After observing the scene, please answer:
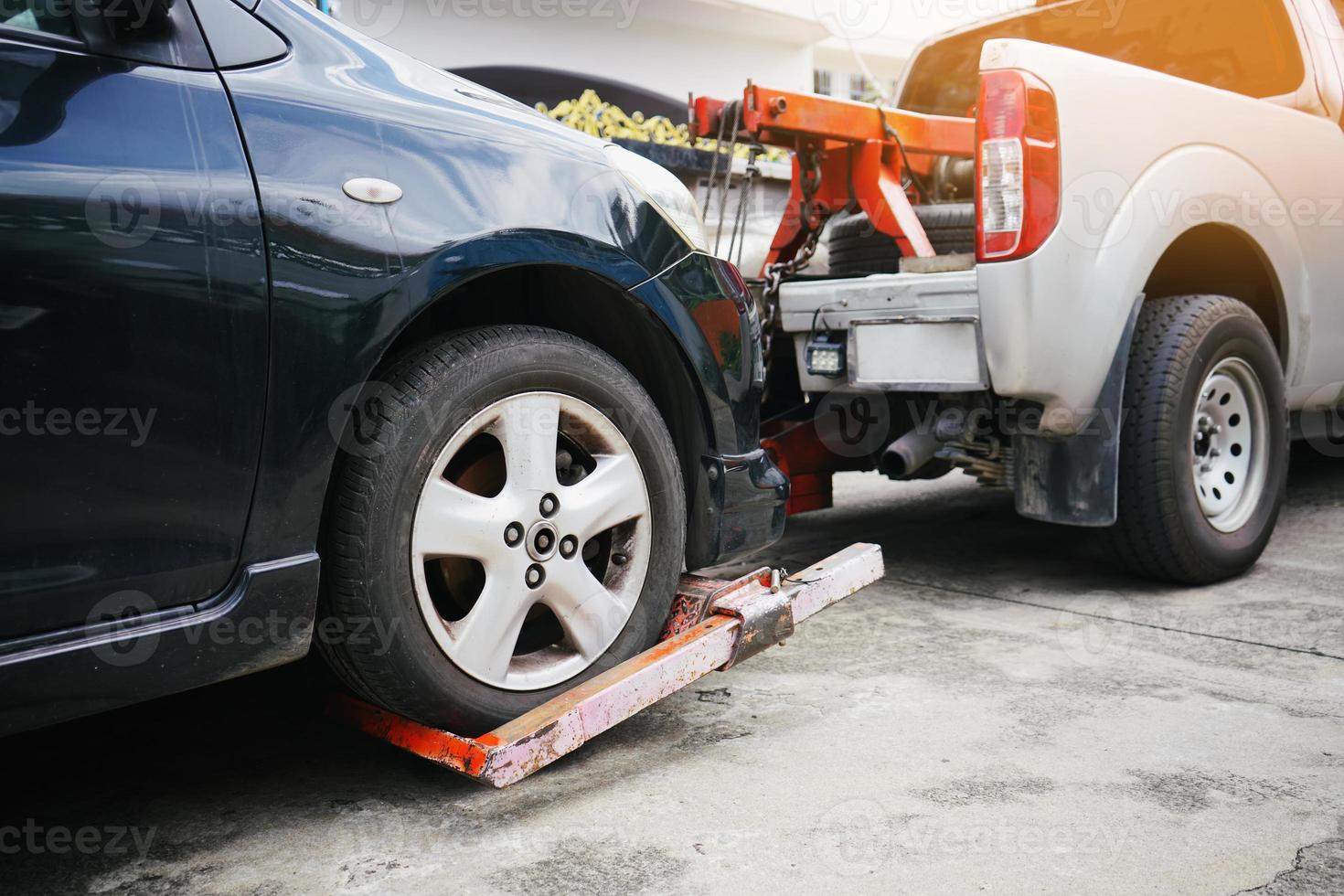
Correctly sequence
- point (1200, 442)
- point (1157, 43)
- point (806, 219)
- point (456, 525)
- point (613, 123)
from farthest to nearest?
point (613, 123)
point (1157, 43)
point (806, 219)
point (1200, 442)
point (456, 525)

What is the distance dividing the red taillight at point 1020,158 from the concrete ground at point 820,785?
1.12 metres

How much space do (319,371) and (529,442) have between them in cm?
44

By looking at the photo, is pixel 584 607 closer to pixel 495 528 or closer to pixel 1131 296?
pixel 495 528

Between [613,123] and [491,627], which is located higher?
[613,123]

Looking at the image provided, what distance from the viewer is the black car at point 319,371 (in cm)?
162

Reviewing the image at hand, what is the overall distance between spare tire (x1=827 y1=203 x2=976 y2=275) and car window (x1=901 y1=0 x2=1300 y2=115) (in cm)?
87

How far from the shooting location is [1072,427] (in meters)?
3.28

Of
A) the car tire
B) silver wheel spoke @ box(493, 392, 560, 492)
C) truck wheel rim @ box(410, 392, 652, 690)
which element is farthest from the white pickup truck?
silver wheel spoke @ box(493, 392, 560, 492)

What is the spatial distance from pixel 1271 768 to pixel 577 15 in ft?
33.6

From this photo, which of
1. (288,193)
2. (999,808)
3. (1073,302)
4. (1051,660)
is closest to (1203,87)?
(1073,302)

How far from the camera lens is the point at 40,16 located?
1.67 m

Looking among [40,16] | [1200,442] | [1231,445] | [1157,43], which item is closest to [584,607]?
[40,16]

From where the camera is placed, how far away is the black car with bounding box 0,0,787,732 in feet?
5.32

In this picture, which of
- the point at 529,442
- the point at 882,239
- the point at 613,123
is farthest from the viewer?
the point at 613,123
